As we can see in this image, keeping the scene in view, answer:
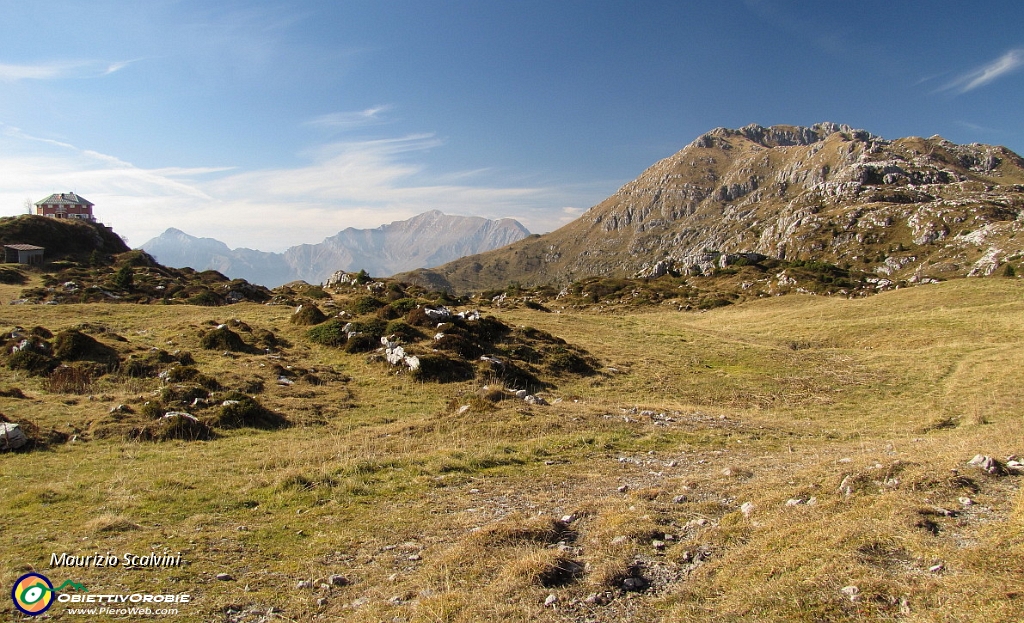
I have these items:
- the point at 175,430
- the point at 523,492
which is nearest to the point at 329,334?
the point at 175,430

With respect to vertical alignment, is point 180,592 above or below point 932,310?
below

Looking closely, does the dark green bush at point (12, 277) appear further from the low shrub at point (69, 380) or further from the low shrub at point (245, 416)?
the low shrub at point (245, 416)

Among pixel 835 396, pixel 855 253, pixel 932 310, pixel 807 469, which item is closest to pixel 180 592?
pixel 807 469

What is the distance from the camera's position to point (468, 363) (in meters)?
25.2

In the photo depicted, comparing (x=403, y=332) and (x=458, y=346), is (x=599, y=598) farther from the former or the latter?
(x=403, y=332)

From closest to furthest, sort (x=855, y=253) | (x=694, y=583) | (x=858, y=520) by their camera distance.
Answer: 1. (x=694, y=583)
2. (x=858, y=520)
3. (x=855, y=253)

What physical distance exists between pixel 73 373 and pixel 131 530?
15.3m

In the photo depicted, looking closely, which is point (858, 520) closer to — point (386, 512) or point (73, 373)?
point (386, 512)

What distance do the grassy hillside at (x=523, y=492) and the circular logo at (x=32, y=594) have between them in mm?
237

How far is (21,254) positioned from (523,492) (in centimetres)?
8659

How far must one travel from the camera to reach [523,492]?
11109 mm

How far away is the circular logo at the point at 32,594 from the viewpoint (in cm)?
654

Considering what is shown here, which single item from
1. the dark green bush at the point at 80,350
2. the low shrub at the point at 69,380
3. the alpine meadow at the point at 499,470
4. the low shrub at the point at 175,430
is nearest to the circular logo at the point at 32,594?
the alpine meadow at the point at 499,470

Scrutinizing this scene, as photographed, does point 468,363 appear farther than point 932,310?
No
